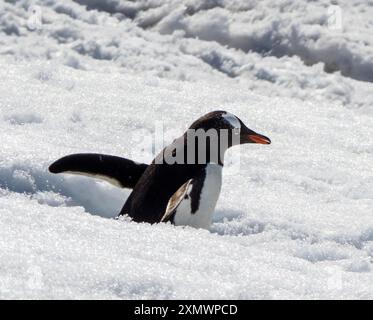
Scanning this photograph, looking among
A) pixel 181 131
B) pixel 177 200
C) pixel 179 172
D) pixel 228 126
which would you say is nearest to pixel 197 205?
pixel 177 200

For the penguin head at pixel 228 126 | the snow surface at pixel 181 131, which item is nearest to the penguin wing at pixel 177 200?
the snow surface at pixel 181 131

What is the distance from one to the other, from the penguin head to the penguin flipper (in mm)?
319

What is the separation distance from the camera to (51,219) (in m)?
3.26

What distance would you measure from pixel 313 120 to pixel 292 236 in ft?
7.52

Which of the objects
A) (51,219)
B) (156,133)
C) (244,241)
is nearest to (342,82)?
(156,133)

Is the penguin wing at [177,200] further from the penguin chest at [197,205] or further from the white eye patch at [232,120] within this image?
the white eye patch at [232,120]

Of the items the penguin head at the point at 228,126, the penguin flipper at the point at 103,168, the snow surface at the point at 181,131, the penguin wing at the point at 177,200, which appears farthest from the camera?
the penguin head at the point at 228,126

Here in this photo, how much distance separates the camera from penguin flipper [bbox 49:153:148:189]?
4199 mm

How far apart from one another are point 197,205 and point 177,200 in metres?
0.08

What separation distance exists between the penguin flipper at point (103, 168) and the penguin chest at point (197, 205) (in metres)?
0.38

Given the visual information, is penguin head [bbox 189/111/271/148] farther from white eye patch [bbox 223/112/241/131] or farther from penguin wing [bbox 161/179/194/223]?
penguin wing [bbox 161/179/194/223]

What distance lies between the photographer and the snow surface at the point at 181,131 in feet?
9.46

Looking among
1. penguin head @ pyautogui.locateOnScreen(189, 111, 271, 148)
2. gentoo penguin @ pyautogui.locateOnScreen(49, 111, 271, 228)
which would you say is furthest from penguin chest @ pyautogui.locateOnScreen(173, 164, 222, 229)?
penguin head @ pyautogui.locateOnScreen(189, 111, 271, 148)

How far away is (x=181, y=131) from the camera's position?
554cm
